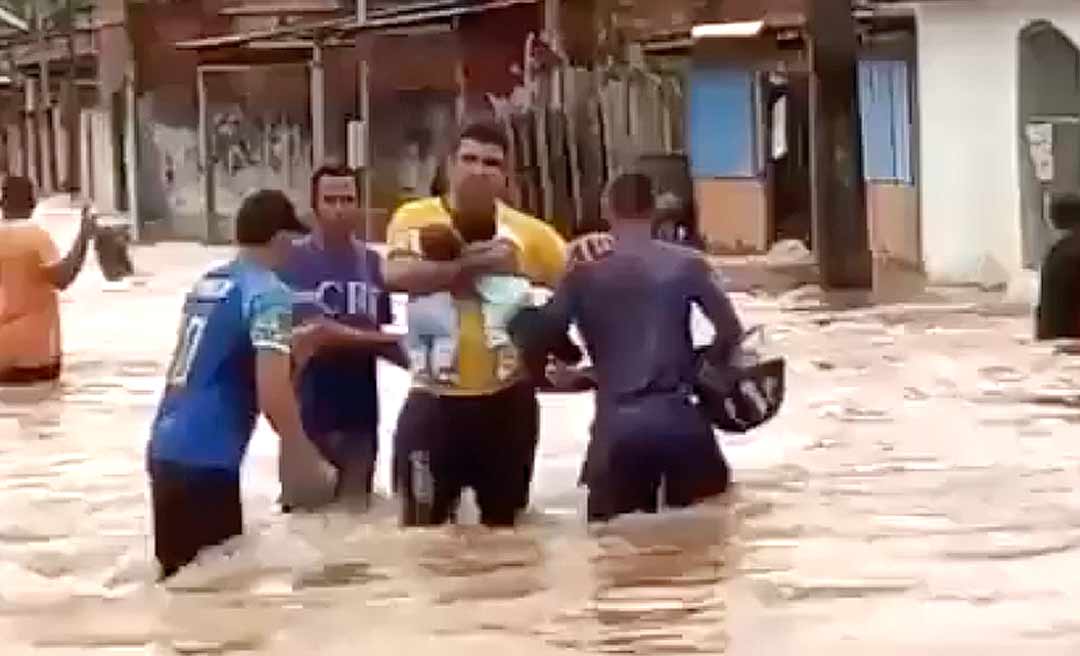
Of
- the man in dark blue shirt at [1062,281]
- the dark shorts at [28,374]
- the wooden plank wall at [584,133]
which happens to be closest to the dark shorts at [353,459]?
the dark shorts at [28,374]

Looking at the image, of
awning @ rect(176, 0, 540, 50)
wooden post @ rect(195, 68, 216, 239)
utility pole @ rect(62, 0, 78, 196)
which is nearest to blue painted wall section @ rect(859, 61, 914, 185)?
awning @ rect(176, 0, 540, 50)

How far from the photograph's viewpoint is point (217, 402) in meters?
9.88

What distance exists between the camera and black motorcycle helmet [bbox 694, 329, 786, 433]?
36.4 ft

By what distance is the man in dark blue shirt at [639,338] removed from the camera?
10859mm

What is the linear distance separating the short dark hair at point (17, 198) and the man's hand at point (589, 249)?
290 inches

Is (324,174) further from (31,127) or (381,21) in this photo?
(31,127)

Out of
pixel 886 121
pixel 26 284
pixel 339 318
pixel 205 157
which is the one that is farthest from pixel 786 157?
pixel 339 318

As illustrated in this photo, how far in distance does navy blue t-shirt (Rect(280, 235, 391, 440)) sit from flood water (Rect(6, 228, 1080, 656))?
44 centimetres

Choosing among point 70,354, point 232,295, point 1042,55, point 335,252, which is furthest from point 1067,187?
point 232,295

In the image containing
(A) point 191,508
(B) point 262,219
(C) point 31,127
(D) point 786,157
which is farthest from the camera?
(C) point 31,127

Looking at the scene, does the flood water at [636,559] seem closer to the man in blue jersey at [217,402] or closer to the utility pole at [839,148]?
the man in blue jersey at [217,402]

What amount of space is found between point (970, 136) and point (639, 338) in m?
18.1

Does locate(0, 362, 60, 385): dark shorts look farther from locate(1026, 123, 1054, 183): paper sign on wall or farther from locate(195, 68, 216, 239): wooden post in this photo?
locate(195, 68, 216, 239): wooden post

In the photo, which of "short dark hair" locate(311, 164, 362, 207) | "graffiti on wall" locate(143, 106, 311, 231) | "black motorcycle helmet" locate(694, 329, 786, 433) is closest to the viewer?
"black motorcycle helmet" locate(694, 329, 786, 433)
